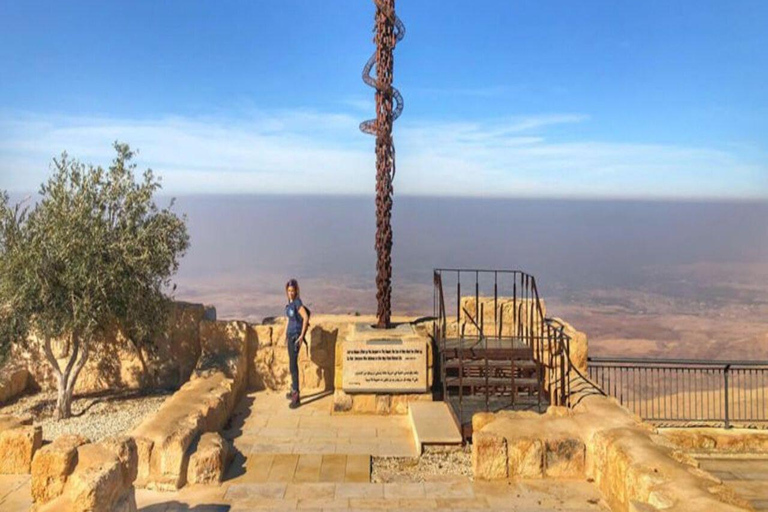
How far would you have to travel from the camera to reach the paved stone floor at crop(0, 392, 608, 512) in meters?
6.30

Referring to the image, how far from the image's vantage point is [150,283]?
9.94m

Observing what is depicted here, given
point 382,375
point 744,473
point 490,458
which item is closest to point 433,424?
point 382,375

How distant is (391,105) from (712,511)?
7.62 meters

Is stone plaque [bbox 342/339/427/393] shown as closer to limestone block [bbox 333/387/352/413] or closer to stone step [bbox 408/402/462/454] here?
limestone block [bbox 333/387/352/413]

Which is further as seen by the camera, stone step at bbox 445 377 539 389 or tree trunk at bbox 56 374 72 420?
tree trunk at bbox 56 374 72 420

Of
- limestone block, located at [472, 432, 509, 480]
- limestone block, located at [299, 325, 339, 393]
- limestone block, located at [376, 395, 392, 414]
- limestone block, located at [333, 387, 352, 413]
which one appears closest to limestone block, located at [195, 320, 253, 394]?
limestone block, located at [299, 325, 339, 393]

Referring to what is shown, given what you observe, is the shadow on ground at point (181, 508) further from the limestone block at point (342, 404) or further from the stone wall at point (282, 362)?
the stone wall at point (282, 362)

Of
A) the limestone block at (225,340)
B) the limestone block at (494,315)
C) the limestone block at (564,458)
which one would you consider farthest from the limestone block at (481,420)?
the limestone block at (225,340)

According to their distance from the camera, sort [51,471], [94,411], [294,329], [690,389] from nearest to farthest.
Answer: [51,471] → [94,411] → [294,329] → [690,389]

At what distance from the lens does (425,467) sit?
776 centimetres

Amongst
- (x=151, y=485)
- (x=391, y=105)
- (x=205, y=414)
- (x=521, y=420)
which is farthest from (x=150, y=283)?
(x=521, y=420)

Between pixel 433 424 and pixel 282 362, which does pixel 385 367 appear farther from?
pixel 282 362

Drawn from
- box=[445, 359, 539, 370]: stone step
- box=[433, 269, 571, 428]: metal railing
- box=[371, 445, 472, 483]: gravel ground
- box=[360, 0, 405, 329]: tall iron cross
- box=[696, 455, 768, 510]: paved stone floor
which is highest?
box=[360, 0, 405, 329]: tall iron cross

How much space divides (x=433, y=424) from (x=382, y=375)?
1.49 m
